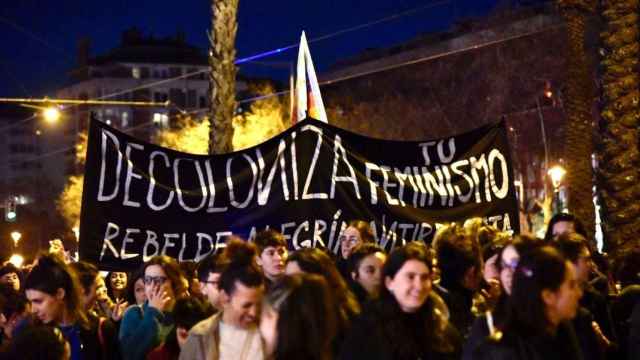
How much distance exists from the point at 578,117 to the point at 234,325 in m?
9.91

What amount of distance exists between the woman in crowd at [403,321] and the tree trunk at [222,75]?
7.80 meters

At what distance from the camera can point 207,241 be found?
9.76 meters

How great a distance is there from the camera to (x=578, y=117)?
14961 millimetres

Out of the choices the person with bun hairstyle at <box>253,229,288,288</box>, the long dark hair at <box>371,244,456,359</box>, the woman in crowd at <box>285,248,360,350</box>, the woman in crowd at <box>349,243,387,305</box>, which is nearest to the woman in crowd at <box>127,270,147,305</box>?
the person with bun hairstyle at <box>253,229,288,288</box>

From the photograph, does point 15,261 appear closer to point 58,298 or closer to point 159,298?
point 159,298

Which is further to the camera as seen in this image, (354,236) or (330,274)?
(354,236)

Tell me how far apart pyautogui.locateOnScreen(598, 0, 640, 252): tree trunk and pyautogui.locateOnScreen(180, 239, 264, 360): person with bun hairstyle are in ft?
24.9

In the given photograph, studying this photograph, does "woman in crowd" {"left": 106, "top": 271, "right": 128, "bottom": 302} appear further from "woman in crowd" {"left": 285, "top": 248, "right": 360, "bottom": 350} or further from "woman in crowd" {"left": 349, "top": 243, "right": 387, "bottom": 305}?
"woman in crowd" {"left": 285, "top": 248, "right": 360, "bottom": 350}

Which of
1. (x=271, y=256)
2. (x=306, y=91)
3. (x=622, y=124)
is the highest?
(x=306, y=91)

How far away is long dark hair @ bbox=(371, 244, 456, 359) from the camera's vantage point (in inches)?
232

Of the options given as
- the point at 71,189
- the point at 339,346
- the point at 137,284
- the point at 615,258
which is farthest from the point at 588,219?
the point at 71,189

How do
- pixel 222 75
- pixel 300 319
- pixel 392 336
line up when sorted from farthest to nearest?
pixel 222 75, pixel 392 336, pixel 300 319

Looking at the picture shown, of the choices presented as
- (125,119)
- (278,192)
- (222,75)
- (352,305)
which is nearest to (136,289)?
(278,192)

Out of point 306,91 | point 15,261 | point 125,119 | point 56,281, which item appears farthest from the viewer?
point 125,119
